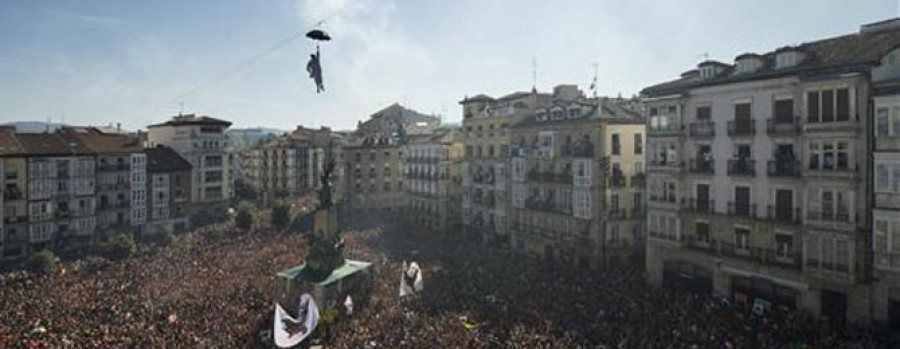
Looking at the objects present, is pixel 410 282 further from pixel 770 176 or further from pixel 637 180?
pixel 637 180

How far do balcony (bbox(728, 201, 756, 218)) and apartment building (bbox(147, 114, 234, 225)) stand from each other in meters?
59.2

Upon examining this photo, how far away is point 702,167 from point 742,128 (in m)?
3.59

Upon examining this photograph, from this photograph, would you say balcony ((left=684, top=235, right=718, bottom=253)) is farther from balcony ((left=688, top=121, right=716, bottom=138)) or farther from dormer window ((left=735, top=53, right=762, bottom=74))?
dormer window ((left=735, top=53, right=762, bottom=74))

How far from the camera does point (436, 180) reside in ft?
248

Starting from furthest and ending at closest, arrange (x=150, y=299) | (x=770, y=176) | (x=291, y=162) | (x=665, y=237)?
(x=291, y=162), (x=665, y=237), (x=150, y=299), (x=770, y=176)

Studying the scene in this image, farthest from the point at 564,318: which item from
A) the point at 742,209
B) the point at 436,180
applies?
the point at 436,180

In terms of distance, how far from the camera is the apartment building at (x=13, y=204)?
56.5 meters

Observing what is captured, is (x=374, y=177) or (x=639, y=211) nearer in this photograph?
(x=639, y=211)

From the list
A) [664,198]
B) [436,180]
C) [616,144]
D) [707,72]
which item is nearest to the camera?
[707,72]

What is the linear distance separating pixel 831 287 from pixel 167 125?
71501 mm

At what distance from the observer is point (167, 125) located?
78.8 m

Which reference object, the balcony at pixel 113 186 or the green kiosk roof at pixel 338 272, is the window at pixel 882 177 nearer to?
the green kiosk roof at pixel 338 272

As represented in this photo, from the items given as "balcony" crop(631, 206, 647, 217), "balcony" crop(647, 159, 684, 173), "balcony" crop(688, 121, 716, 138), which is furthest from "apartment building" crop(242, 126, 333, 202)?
"balcony" crop(688, 121, 716, 138)

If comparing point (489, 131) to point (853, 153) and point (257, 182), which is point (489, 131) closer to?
point (853, 153)
